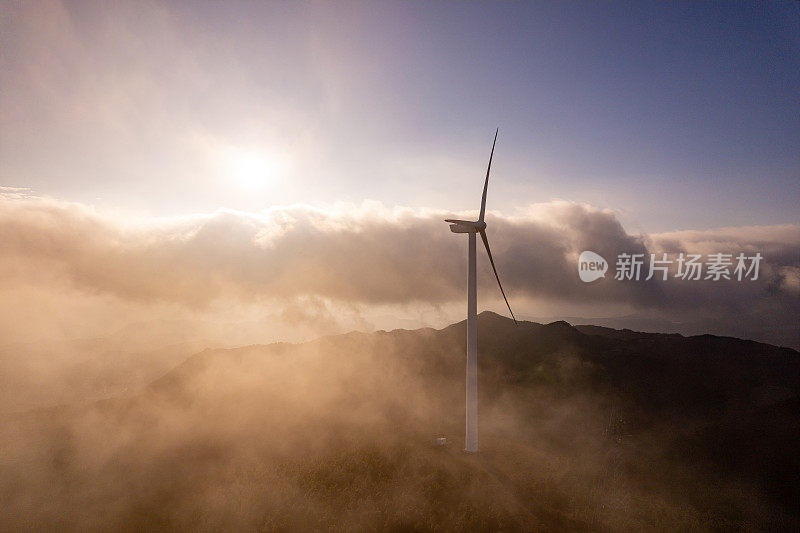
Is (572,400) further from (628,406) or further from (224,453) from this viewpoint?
(224,453)

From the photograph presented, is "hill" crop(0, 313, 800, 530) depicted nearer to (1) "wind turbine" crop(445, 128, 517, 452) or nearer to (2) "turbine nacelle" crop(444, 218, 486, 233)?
(1) "wind turbine" crop(445, 128, 517, 452)

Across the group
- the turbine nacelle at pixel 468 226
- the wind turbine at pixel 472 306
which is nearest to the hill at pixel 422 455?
the wind turbine at pixel 472 306

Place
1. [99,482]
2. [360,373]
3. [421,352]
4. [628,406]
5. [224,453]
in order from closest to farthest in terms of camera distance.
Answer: [99,482], [224,453], [628,406], [360,373], [421,352]

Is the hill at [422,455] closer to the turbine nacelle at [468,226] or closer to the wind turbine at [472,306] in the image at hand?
the wind turbine at [472,306]

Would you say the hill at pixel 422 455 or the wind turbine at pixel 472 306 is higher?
the wind turbine at pixel 472 306

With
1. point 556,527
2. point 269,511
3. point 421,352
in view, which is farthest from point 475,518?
point 421,352

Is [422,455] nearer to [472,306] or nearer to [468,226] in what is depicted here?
[472,306]

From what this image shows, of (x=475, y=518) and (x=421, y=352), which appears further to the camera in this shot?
(x=421, y=352)

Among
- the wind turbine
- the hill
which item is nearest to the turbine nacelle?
the wind turbine
